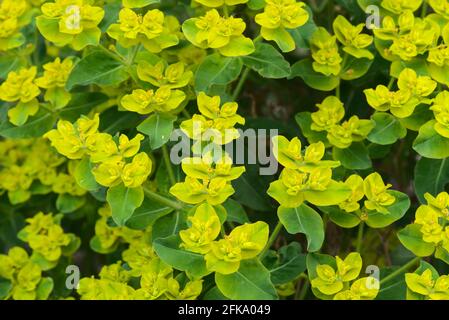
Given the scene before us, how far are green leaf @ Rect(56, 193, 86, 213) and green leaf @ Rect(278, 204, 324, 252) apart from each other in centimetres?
78

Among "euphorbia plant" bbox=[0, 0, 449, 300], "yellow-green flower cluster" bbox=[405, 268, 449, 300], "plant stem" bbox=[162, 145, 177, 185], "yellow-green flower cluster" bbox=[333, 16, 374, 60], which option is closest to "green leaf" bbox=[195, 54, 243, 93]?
"euphorbia plant" bbox=[0, 0, 449, 300]

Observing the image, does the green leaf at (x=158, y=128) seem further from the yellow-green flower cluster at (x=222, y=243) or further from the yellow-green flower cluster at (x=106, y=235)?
the yellow-green flower cluster at (x=106, y=235)

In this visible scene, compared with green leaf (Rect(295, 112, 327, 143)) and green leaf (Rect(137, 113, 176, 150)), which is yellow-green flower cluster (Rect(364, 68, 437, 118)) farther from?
green leaf (Rect(137, 113, 176, 150))

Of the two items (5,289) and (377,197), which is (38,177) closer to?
(5,289)

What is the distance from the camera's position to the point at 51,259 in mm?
2199

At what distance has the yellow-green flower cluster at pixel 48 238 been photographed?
2.21 metres

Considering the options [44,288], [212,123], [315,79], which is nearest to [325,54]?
[315,79]

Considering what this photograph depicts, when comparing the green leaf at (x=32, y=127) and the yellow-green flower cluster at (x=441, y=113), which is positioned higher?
the yellow-green flower cluster at (x=441, y=113)

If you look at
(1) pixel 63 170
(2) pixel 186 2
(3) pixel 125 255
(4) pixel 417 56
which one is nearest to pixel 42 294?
(3) pixel 125 255

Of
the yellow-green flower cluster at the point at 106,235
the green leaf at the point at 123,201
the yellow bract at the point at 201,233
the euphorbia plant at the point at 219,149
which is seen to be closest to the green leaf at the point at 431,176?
the euphorbia plant at the point at 219,149

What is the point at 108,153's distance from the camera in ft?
5.82

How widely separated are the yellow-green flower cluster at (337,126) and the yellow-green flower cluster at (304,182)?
0.23 meters

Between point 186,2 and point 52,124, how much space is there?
478 mm
